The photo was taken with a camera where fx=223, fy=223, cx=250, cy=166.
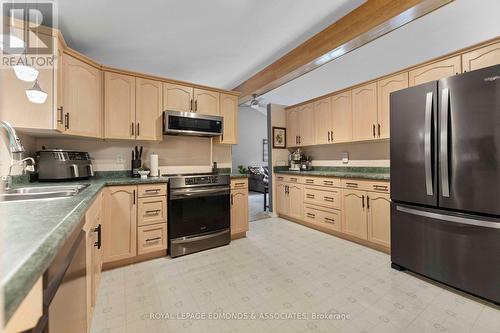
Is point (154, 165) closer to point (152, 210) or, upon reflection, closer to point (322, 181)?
point (152, 210)

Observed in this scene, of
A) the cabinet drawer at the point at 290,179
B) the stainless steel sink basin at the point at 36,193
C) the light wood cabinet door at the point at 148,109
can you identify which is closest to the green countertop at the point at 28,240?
the stainless steel sink basin at the point at 36,193

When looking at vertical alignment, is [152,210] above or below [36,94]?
below

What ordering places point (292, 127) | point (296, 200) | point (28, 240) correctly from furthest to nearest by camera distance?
point (292, 127) → point (296, 200) → point (28, 240)

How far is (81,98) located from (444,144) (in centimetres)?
352

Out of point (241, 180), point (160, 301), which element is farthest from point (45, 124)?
point (241, 180)

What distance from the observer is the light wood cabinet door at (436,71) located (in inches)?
93.3

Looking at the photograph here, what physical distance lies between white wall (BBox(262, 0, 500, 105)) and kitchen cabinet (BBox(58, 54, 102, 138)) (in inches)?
132

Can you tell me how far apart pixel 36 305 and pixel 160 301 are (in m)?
1.52

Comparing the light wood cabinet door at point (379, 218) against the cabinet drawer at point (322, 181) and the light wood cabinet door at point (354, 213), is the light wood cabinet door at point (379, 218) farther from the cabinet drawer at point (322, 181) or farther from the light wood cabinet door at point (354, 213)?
the cabinet drawer at point (322, 181)

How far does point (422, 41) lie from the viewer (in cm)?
268

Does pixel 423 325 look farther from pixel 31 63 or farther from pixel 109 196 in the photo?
pixel 31 63

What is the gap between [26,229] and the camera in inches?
30.1

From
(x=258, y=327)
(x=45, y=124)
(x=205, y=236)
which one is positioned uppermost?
(x=45, y=124)

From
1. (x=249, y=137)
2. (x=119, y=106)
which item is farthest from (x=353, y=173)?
(x=249, y=137)
